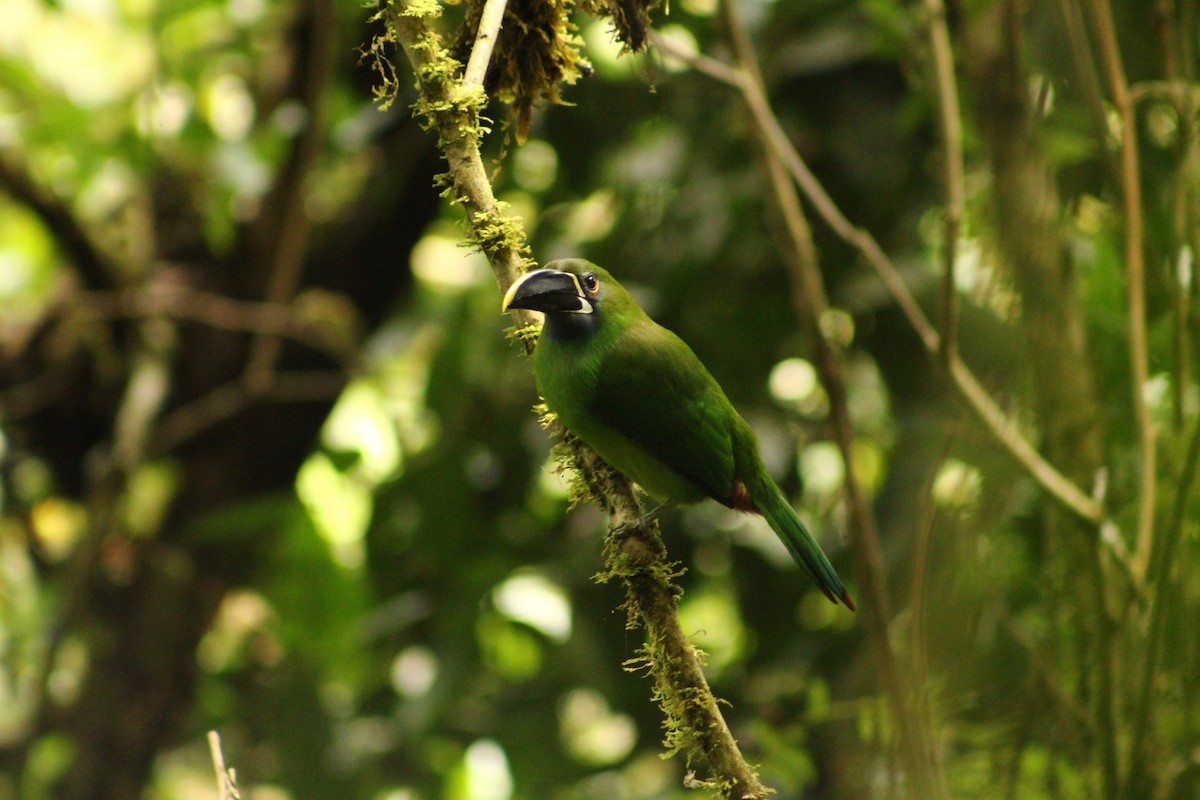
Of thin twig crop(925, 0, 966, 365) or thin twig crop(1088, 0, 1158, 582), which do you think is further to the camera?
thin twig crop(925, 0, 966, 365)

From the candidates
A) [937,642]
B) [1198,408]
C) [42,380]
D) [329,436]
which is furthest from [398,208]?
[937,642]

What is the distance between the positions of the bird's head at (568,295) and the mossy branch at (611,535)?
6 centimetres

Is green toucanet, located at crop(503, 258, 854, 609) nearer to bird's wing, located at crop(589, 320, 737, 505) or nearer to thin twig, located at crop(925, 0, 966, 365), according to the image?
bird's wing, located at crop(589, 320, 737, 505)

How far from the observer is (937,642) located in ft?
4.15

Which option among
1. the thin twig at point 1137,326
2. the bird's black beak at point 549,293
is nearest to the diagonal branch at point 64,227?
the bird's black beak at point 549,293

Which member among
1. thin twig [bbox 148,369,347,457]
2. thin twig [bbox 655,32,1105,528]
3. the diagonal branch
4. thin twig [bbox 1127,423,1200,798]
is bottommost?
thin twig [bbox 1127,423,1200,798]

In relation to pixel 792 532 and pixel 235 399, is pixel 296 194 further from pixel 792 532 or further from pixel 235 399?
pixel 792 532

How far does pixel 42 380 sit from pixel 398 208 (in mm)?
1478

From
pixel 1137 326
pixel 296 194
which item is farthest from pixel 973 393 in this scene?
pixel 296 194

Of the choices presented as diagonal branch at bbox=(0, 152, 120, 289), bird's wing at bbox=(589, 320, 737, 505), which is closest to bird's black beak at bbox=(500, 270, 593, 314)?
bird's wing at bbox=(589, 320, 737, 505)

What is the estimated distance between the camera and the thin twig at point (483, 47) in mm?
1333

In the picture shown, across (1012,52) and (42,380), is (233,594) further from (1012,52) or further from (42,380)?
(1012,52)

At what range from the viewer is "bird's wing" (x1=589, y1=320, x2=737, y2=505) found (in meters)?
2.01

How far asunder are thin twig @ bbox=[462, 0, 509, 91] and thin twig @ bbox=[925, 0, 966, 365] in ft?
3.85
